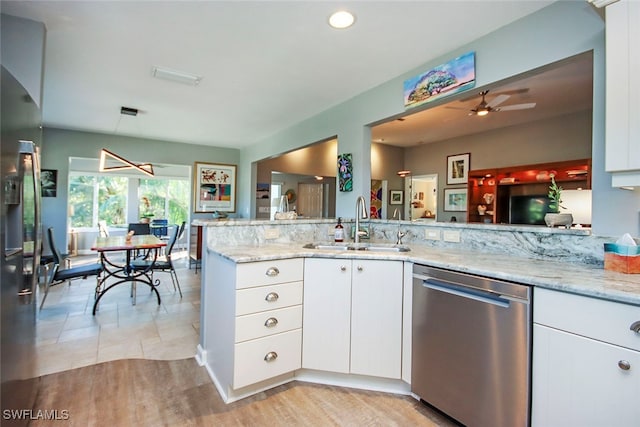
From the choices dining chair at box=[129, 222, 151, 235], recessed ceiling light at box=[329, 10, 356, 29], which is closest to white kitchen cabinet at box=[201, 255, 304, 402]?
recessed ceiling light at box=[329, 10, 356, 29]

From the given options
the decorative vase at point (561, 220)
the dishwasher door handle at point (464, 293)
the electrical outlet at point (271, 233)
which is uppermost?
the decorative vase at point (561, 220)

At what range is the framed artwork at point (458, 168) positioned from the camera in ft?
19.0

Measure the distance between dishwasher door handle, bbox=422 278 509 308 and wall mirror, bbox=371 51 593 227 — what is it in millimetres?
2124

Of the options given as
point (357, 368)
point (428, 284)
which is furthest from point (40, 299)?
point (428, 284)

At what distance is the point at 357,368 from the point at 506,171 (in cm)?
466

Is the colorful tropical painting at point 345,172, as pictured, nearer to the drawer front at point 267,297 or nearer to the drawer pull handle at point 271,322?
the drawer front at point 267,297

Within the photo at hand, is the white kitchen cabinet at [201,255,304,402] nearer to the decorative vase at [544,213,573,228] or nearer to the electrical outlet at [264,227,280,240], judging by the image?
the electrical outlet at [264,227,280,240]

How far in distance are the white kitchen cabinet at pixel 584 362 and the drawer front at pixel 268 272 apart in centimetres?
129

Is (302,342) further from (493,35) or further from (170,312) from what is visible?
(493,35)

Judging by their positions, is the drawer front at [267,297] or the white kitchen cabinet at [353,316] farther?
the white kitchen cabinet at [353,316]

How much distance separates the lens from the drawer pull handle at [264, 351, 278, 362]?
1870mm

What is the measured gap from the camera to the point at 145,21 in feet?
6.72

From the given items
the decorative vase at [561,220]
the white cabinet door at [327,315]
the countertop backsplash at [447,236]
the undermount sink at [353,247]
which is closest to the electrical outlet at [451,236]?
the countertop backsplash at [447,236]

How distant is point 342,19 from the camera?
198 centimetres
